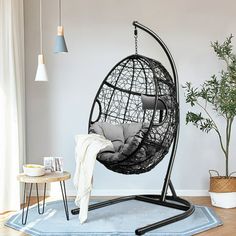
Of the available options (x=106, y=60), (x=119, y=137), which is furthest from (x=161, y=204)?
(x=106, y=60)

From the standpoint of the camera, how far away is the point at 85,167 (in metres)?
3.68

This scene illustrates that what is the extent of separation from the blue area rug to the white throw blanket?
18 centimetres

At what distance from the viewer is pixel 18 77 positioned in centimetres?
445

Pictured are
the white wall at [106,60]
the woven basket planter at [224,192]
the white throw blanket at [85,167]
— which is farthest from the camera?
the white wall at [106,60]

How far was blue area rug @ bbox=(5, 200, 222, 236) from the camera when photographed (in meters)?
3.52

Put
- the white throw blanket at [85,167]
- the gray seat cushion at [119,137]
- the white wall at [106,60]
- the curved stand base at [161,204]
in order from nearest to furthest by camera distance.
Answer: the curved stand base at [161,204] < the white throw blanket at [85,167] < the gray seat cushion at [119,137] < the white wall at [106,60]

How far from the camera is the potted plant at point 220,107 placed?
14.5 ft

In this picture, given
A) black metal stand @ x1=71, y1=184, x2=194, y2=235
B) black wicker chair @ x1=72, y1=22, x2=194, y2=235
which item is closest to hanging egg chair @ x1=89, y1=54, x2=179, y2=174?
black wicker chair @ x1=72, y1=22, x2=194, y2=235

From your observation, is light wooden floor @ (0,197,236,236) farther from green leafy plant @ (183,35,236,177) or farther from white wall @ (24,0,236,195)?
white wall @ (24,0,236,195)

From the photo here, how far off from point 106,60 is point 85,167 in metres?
1.71

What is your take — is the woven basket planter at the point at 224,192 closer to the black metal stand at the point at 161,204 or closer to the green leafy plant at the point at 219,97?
the green leafy plant at the point at 219,97

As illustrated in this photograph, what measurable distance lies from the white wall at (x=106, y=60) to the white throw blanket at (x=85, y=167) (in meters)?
1.31

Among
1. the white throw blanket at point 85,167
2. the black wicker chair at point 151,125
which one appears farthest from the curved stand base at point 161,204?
the white throw blanket at point 85,167

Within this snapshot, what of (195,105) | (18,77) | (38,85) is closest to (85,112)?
(38,85)
